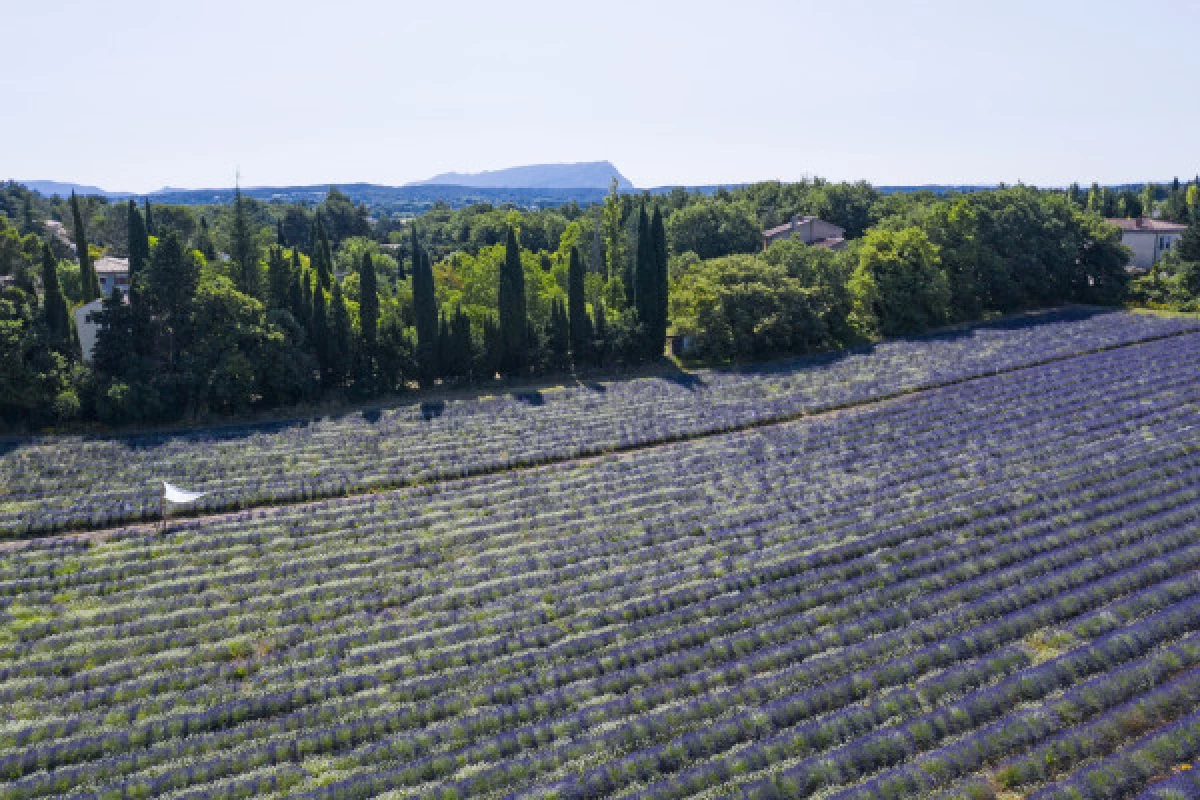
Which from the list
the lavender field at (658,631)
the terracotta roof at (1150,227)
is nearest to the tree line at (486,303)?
the lavender field at (658,631)

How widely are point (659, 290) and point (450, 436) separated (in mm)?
21393

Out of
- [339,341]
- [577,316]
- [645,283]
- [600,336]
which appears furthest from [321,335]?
[645,283]

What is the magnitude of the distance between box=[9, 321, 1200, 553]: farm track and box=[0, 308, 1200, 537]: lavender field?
6.5 inches

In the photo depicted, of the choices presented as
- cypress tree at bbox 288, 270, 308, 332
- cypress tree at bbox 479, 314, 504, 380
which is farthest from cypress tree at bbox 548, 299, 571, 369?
cypress tree at bbox 288, 270, 308, 332

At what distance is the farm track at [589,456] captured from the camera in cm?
2755

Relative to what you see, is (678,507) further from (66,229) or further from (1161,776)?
(66,229)

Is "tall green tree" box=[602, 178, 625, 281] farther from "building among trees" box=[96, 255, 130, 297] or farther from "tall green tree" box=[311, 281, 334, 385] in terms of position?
"building among trees" box=[96, 255, 130, 297]

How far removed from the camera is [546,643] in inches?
779

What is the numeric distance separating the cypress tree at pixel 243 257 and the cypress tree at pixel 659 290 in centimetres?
2542

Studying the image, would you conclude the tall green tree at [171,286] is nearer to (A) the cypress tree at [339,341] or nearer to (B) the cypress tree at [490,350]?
(A) the cypress tree at [339,341]

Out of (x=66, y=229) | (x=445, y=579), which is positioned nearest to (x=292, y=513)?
(x=445, y=579)

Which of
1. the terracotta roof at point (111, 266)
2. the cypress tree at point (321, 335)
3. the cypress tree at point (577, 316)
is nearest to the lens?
the cypress tree at point (321, 335)

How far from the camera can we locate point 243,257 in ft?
158

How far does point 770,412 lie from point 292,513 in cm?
2286
